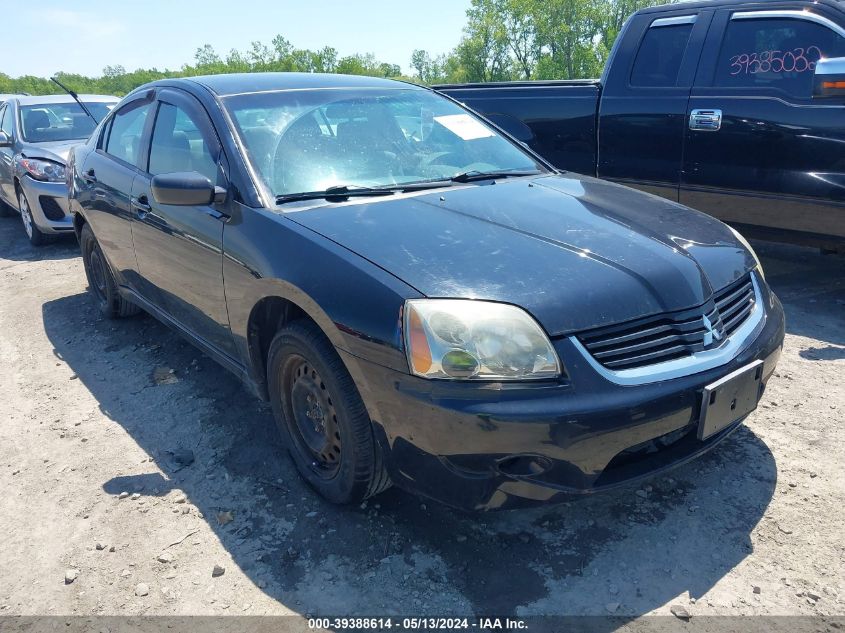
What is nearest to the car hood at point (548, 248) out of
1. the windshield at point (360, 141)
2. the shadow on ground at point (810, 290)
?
the windshield at point (360, 141)

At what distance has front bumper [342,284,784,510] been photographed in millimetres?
2084

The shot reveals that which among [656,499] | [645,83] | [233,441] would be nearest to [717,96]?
[645,83]

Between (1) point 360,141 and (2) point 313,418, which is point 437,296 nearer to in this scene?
(2) point 313,418

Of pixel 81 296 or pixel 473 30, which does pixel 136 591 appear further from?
pixel 473 30

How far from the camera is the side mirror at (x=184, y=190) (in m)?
2.91

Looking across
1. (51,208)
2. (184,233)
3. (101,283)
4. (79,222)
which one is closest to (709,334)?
(184,233)

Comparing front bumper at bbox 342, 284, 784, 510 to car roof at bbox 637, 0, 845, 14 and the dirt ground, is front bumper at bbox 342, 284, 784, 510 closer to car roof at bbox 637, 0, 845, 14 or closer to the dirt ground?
the dirt ground

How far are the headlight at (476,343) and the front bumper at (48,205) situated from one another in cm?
651

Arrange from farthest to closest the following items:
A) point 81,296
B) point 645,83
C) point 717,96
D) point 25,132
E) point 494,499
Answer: point 25,132 < point 81,296 < point 645,83 < point 717,96 < point 494,499

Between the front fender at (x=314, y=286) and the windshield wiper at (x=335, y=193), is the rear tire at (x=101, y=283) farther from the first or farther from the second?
the windshield wiper at (x=335, y=193)

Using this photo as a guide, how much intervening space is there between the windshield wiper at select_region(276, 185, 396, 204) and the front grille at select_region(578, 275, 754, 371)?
4.07 ft

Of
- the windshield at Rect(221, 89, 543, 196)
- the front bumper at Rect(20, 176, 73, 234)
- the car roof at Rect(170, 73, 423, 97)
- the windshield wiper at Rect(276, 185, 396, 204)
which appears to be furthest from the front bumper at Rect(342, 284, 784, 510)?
the front bumper at Rect(20, 176, 73, 234)

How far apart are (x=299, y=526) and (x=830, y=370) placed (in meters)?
2.92

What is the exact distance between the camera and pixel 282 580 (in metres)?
2.42
